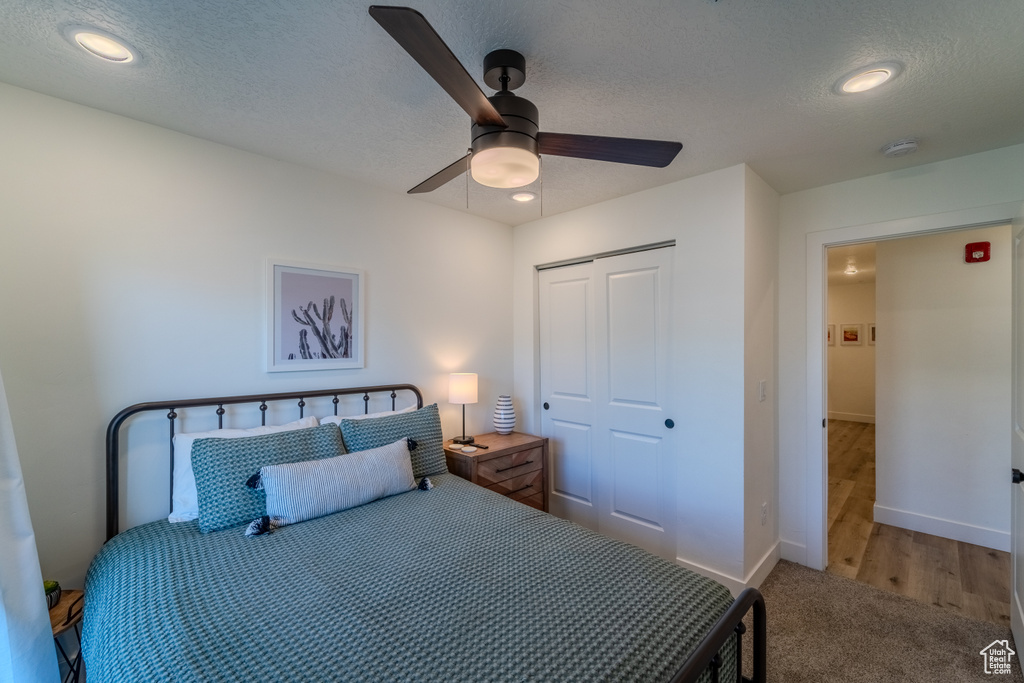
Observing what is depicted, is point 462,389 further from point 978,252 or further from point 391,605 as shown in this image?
point 978,252

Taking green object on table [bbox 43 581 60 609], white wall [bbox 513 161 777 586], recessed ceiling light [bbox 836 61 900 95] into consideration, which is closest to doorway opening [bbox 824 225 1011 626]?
white wall [bbox 513 161 777 586]

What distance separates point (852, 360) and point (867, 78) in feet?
23.2

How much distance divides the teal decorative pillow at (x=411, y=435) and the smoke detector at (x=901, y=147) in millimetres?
2898

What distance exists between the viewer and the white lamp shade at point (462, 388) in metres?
2.96

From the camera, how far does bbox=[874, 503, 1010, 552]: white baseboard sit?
290 centimetres

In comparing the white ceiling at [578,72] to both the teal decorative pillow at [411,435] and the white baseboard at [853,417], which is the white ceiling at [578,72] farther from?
the white baseboard at [853,417]

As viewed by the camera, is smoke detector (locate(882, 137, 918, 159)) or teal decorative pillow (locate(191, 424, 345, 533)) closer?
teal decorative pillow (locate(191, 424, 345, 533))

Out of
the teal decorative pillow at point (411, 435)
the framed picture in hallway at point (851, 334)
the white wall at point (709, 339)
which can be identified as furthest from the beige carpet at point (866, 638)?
the framed picture in hallway at point (851, 334)

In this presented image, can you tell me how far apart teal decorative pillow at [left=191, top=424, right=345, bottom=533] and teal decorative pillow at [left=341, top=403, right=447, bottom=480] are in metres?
0.28

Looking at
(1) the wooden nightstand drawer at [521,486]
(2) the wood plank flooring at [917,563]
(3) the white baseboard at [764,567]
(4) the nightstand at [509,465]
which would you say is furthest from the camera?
(1) the wooden nightstand drawer at [521,486]

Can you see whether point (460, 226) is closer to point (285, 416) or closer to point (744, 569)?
point (285, 416)

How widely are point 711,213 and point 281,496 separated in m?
2.73

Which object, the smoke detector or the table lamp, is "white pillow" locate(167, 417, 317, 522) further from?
the smoke detector

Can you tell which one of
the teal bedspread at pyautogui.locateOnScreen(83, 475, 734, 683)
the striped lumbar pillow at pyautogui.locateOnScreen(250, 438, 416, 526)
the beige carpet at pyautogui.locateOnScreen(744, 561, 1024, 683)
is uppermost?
the striped lumbar pillow at pyautogui.locateOnScreen(250, 438, 416, 526)
